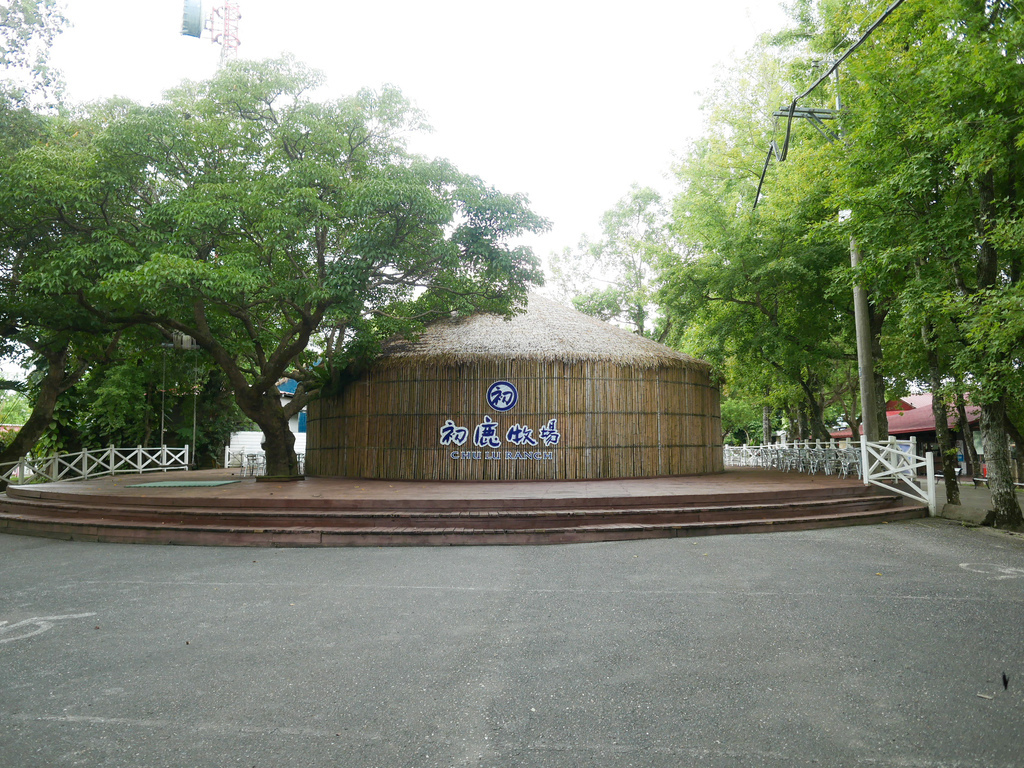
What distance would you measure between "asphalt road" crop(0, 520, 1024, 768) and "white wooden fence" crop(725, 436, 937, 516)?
3649 mm

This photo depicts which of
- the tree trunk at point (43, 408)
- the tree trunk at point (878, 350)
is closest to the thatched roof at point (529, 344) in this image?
the tree trunk at point (878, 350)

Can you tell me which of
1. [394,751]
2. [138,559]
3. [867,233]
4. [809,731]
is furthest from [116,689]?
[867,233]

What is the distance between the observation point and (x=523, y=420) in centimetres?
1209

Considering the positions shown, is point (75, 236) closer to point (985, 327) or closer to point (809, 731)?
point (809, 731)

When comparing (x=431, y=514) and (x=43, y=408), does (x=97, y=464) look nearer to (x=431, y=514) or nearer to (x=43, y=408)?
(x=43, y=408)

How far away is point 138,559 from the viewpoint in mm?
6359

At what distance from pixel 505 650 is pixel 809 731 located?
161 cm

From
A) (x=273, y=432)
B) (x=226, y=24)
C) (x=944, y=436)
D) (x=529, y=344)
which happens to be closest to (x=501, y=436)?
(x=529, y=344)

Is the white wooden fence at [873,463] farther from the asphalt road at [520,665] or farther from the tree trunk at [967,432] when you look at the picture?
the asphalt road at [520,665]

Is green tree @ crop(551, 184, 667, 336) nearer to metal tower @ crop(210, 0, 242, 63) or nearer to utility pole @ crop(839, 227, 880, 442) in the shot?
utility pole @ crop(839, 227, 880, 442)

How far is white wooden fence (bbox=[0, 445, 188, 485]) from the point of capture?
14000 millimetres

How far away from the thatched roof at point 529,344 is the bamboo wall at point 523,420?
8.1 inches

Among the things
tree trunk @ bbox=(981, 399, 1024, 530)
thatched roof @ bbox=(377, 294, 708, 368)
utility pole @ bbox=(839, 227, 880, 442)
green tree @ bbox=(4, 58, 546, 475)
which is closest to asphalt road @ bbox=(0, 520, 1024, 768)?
tree trunk @ bbox=(981, 399, 1024, 530)

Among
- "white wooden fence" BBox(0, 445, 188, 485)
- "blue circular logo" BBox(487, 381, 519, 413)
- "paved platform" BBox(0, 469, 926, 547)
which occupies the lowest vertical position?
"paved platform" BBox(0, 469, 926, 547)
